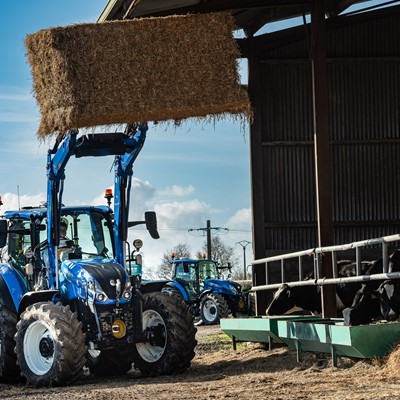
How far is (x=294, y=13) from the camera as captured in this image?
20.7 metres

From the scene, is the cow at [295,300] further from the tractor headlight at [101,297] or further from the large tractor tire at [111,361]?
the tractor headlight at [101,297]

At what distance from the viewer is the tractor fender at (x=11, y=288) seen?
13016mm

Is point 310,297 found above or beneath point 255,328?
above

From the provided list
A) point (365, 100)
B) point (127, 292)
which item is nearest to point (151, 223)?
point (127, 292)

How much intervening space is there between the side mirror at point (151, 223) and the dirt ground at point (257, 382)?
1.88 m

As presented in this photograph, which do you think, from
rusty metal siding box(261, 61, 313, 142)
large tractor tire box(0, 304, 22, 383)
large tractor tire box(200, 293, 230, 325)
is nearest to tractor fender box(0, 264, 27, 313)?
large tractor tire box(0, 304, 22, 383)

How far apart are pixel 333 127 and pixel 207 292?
31.6 ft

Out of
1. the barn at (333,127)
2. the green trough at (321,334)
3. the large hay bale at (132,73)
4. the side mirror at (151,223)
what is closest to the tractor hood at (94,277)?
the side mirror at (151,223)

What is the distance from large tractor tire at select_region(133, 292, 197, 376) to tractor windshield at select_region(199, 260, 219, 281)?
56.7ft

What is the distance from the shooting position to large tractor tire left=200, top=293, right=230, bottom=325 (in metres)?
27.8

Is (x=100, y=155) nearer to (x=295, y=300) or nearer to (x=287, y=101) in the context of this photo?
(x=295, y=300)

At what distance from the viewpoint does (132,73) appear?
13.5m

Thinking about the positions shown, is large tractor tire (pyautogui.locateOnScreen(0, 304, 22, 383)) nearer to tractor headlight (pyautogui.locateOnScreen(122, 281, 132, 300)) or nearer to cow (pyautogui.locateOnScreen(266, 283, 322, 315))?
tractor headlight (pyautogui.locateOnScreen(122, 281, 132, 300))

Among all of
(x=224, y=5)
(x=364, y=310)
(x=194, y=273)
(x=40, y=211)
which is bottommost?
(x=364, y=310)
